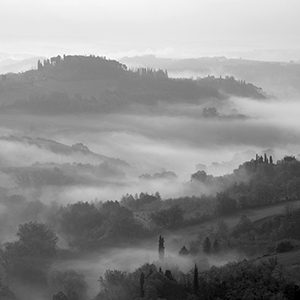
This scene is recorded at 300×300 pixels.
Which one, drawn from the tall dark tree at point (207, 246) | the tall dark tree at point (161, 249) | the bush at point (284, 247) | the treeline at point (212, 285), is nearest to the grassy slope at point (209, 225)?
the tall dark tree at point (161, 249)

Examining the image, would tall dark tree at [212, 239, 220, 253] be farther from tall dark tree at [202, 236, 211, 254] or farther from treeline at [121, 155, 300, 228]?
treeline at [121, 155, 300, 228]

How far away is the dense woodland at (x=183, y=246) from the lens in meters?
71.2

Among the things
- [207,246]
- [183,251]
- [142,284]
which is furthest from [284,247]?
[142,284]

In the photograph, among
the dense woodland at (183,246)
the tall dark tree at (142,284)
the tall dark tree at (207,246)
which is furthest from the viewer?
the tall dark tree at (207,246)

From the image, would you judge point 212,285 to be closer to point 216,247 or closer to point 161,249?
point 216,247

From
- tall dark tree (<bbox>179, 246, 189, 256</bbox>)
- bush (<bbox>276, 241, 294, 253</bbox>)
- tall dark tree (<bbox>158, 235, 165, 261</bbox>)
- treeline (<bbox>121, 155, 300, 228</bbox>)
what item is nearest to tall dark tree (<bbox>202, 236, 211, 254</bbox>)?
tall dark tree (<bbox>179, 246, 189, 256</bbox>)

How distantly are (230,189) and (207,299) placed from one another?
49.2 m

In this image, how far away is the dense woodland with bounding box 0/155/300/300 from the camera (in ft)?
234

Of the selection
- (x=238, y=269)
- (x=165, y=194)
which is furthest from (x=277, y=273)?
(x=165, y=194)

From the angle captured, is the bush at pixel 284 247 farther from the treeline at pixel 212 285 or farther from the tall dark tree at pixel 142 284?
the tall dark tree at pixel 142 284

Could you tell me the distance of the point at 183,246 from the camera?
304 ft

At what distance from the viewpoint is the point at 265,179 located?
378ft

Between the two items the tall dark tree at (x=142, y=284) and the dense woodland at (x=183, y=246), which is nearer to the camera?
the dense woodland at (x=183, y=246)

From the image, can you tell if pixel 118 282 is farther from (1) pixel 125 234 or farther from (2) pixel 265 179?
(2) pixel 265 179
